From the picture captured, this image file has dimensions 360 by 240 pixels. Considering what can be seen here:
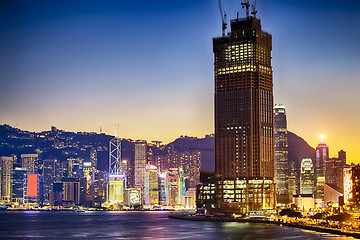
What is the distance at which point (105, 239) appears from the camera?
138625 mm

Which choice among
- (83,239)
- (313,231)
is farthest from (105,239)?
(313,231)

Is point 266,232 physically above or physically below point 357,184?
below

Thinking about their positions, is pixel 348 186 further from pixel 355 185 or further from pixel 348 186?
pixel 355 185

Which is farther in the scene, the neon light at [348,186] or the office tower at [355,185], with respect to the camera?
the neon light at [348,186]

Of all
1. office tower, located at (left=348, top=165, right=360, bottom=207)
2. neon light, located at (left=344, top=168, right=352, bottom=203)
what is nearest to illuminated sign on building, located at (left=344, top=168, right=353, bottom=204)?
neon light, located at (left=344, top=168, right=352, bottom=203)

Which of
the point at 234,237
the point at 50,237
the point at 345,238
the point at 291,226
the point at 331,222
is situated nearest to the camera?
the point at 345,238

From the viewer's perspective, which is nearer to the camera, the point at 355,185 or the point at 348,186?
the point at 355,185

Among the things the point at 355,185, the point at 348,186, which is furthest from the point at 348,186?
the point at 355,185

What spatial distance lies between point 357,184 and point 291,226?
2317 centimetres

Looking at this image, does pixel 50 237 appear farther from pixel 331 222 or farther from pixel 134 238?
pixel 331 222

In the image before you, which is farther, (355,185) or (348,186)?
(348,186)

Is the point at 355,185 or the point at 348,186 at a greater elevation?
the point at 355,185

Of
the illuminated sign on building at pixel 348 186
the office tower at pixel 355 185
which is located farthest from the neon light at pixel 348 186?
the office tower at pixel 355 185

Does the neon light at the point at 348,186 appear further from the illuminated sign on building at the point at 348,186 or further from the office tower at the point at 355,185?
the office tower at the point at 355,185
